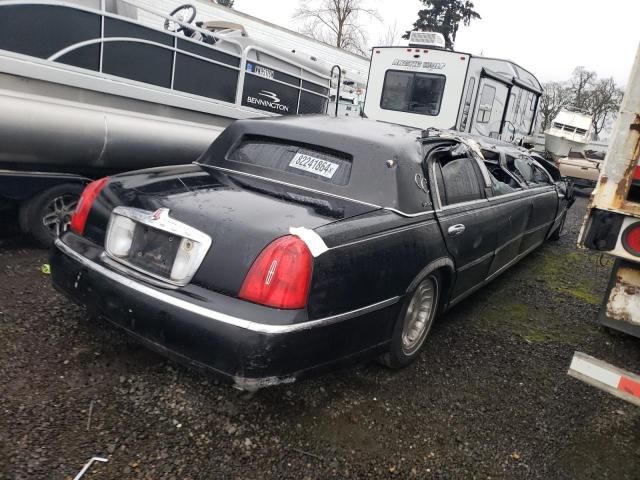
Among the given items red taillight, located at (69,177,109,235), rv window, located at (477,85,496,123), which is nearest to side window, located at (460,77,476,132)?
rv window, located at (477,85,496,123)

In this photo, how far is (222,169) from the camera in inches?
134

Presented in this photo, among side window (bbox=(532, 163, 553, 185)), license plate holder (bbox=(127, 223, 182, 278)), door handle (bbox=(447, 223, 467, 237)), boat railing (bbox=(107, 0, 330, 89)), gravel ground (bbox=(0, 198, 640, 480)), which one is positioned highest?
boat railing (bbox=(107, 0, 330, 89))

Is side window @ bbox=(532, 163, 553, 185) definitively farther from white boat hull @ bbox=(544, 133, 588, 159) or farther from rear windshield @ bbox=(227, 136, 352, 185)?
white boat hull @ bbox=(544, 133, 588, 159)

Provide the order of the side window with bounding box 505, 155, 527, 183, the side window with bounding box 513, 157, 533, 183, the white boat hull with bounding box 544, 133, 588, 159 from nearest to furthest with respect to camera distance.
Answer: the side window with bounding box 505, 155, 527, 183, the side window with bounding box 513, 157, 533, 183, the white boat hull with bounding box 544, 133, 588, 159

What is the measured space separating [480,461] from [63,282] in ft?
7.81

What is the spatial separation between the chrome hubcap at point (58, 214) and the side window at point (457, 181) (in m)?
3.12

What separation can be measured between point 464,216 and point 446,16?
38.4m

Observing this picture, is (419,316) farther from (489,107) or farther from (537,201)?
(489,107)

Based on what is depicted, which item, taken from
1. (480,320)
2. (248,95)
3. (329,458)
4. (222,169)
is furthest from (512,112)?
(329,458)

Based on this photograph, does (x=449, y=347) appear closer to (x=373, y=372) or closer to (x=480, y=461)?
(x=373, y=372)

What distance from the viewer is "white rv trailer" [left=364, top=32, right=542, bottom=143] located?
33.4 ft

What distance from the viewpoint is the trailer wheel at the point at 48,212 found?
4.12 metres

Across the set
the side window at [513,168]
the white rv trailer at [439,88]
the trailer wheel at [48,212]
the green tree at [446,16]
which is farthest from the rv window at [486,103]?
the green tree at [446,16]

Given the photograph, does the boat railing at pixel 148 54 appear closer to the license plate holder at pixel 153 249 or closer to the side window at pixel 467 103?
the license plate holder at pixel 153 249
